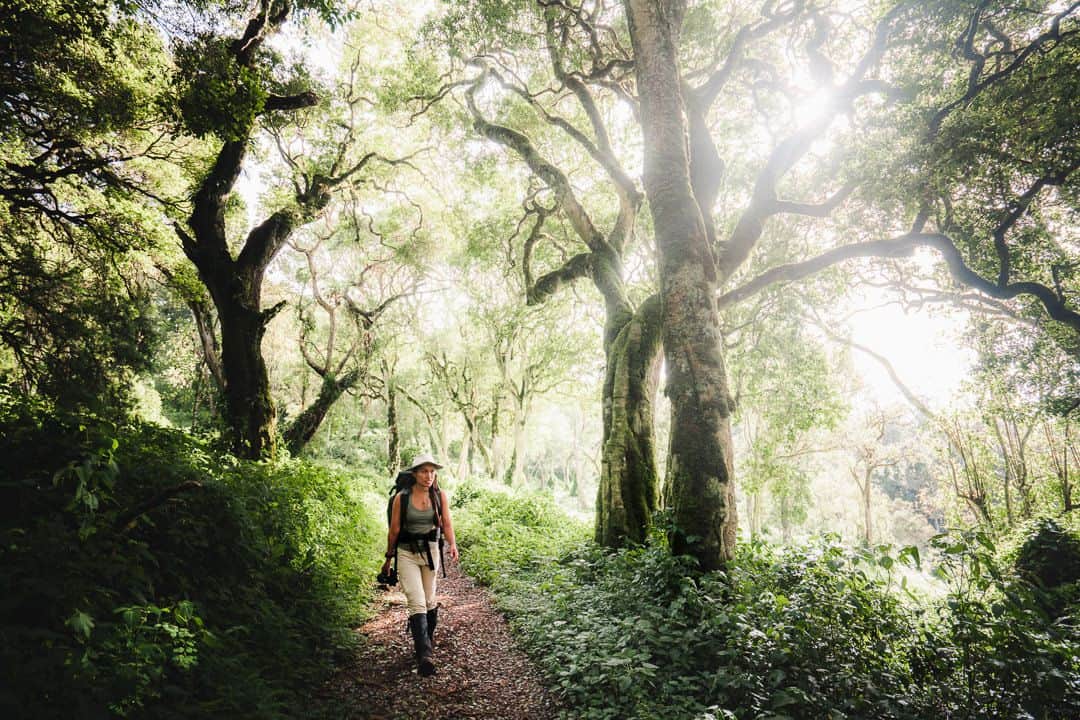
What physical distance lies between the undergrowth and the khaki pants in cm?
127

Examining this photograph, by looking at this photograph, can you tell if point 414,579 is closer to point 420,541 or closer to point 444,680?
point 420,541

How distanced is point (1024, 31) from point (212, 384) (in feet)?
75.9

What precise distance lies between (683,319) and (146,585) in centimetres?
549

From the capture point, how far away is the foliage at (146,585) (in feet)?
7.68

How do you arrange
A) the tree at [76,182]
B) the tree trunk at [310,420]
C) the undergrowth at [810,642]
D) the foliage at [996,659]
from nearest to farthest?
the foliage at [996,659], the undergrowth at [810,642], the tree at [76,182], the tree trunk at [310,420]

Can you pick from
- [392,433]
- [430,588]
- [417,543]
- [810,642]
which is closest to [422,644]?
[430,588]

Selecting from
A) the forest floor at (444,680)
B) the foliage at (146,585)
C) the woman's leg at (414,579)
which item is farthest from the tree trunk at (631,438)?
the foliage at (146,585)

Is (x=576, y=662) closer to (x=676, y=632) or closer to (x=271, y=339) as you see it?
(x=676, y=632)

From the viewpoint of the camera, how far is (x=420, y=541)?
5.01m

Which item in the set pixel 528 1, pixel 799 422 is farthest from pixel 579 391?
pixel 528 1

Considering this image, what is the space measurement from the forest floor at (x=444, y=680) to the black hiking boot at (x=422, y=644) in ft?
0.25

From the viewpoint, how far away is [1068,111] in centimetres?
572

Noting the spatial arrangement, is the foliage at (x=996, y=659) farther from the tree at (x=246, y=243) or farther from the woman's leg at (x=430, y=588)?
the tree at (x=246, y=243)

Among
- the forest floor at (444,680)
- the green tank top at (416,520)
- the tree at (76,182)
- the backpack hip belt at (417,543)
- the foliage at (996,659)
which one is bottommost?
the forest floor at (444,680)
